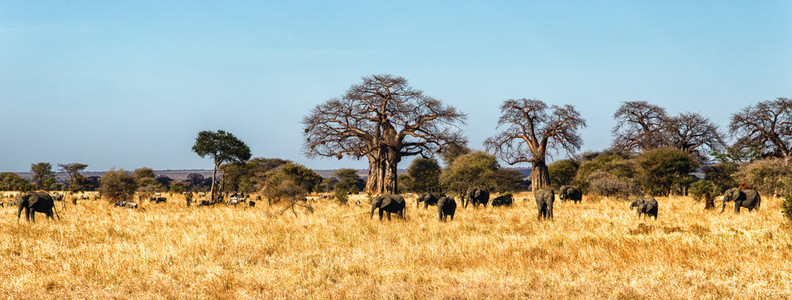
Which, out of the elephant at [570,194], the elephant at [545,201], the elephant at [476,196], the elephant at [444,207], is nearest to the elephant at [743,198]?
the elephant at [545,201]

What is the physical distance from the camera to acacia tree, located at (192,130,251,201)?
1486 inches

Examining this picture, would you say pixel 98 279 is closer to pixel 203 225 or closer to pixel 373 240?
pixel 373 240

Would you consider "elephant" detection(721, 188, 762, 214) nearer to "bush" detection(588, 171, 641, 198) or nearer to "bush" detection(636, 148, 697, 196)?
"bush" detection(588, 171, 641, 198)

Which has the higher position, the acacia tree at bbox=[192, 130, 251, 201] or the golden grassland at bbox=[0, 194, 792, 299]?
the acacia tree at bbox=[192, 130, 251, 201]

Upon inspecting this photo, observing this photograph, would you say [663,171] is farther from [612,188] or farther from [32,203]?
[32,203]

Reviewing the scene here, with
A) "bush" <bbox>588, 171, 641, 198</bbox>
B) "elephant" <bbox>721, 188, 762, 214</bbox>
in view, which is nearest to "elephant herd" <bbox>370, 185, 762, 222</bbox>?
"elephant" <bbox>721, 188, 762, 214</bbox>

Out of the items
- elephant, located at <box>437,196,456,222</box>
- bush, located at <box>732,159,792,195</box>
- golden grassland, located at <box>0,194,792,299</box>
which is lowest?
golden grassland, located at <box>0,194,792,299</box>

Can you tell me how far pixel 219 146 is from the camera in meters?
38.4

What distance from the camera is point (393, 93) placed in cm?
4253

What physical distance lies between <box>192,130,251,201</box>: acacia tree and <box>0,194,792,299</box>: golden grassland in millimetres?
23823

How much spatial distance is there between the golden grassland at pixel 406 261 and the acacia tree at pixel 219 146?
23.8 metres

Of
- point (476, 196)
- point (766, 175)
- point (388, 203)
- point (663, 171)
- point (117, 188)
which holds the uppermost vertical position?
point (663, 171)

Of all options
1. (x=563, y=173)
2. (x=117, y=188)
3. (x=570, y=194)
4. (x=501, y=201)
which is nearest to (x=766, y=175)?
(x=570, y=194)

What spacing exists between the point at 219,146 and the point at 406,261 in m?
31.8
